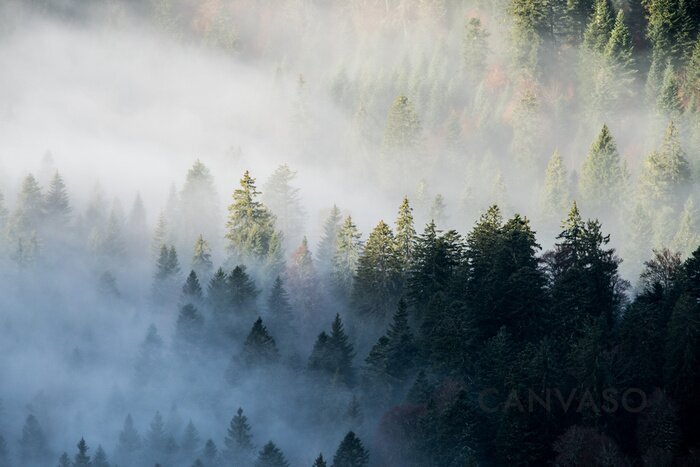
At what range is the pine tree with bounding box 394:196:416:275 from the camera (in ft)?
341

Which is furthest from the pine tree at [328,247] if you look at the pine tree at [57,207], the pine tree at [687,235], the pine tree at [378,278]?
the pine tree at [57,207]

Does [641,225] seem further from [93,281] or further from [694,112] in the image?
[93,281]

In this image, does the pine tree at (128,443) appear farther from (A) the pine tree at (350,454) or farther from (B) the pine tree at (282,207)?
(B) the pine tree at (282,207)

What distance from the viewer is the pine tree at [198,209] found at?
5374 inches

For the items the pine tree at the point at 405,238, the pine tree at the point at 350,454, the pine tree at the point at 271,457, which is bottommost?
the pine tree at the point at 271,457

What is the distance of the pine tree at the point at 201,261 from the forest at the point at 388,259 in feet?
0.78

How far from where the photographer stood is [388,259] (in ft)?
341

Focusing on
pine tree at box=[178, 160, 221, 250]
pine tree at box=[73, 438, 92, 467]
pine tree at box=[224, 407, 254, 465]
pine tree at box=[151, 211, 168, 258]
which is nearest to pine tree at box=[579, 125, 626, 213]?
pine tree at box=[178, 160, 221, 250]

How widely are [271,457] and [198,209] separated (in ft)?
172

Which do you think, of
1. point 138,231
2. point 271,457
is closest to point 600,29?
point 138,231

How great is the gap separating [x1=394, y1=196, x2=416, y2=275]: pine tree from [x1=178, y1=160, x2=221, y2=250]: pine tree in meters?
36.8

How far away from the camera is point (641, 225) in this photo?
11994cm

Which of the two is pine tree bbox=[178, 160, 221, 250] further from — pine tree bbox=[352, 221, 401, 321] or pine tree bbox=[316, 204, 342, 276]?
pine tree bbox=[352, 221, 401, 321]

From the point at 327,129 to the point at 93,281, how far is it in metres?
45.7
